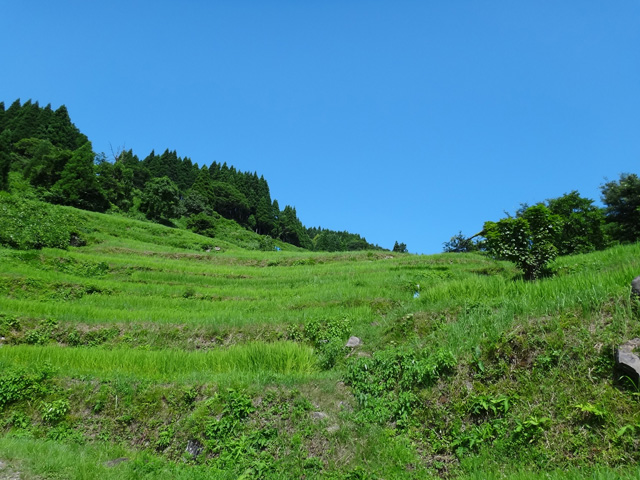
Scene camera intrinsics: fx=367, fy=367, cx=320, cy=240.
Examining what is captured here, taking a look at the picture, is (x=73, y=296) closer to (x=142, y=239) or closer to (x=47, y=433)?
(x=47, y=433)

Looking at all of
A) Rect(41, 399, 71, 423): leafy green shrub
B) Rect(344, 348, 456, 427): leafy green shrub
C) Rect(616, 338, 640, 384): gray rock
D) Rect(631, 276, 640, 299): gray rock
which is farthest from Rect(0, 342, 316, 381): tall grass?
Rect(631, 276, 640, 299): gray rock

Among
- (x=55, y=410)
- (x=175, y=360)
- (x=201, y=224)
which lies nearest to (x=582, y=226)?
(x=175, y=360)

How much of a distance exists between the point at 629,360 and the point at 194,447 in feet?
20.6

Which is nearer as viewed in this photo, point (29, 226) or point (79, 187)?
point (29, 226)

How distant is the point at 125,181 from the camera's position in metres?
64.4

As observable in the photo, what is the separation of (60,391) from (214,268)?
1565 cm

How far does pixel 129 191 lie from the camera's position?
64.2m

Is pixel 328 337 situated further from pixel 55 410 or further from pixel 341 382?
pixel 55 410

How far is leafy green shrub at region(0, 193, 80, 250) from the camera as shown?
62.1 feet

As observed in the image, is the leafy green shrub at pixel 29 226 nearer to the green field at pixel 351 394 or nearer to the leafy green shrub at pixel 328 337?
the green field at pixel 351 394

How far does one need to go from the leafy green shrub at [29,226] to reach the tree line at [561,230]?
22164 millimetres

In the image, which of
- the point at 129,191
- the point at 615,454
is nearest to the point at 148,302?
the point at 615,454

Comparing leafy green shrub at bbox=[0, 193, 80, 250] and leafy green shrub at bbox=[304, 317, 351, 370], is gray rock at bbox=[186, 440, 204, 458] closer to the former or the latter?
leafy green shrub at bbox=[304, 317, 351, 370]

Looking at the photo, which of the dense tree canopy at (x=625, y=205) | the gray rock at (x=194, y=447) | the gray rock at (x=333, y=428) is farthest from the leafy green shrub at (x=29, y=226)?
the dense tree canopy at (x=625, y=205)
